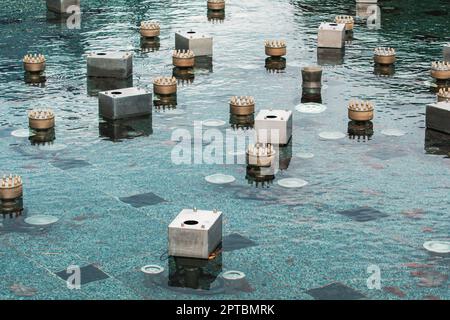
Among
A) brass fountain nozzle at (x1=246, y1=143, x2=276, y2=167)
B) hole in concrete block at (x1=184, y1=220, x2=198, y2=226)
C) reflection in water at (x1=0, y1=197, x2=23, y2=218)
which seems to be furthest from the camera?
brass fountain nozzle at (x1=246, y1=143, x2=276, y2=167)

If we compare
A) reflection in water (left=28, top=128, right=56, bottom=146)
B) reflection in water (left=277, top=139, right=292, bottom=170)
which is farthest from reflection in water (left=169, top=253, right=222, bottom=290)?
reflection in water (left=28, top=128, right=56, bottom=146)

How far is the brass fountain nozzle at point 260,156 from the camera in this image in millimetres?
23766

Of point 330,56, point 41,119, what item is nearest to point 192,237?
point 41,119

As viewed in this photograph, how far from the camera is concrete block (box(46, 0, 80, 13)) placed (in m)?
Result: 41.2

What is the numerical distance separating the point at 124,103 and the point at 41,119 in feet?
7.46

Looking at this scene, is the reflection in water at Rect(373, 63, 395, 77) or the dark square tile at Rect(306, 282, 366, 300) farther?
the reflection in water at Rect(373, 63, 395, 77)

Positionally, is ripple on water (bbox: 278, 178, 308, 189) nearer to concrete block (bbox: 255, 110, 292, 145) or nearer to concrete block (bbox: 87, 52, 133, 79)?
concrete block (bbox: 255, 110, 292, 145)

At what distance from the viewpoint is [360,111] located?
27141mm

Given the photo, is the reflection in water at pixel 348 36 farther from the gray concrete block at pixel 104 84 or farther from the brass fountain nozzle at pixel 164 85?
the brass fountain nozzle at pixel 164 85

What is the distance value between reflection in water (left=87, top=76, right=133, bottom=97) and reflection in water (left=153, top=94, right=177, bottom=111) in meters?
1.83

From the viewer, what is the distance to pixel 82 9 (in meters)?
42.5

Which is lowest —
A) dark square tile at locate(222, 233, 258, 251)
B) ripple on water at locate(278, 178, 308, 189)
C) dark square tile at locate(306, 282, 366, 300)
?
dark square tile at locate(306, 282, 366, 300)
